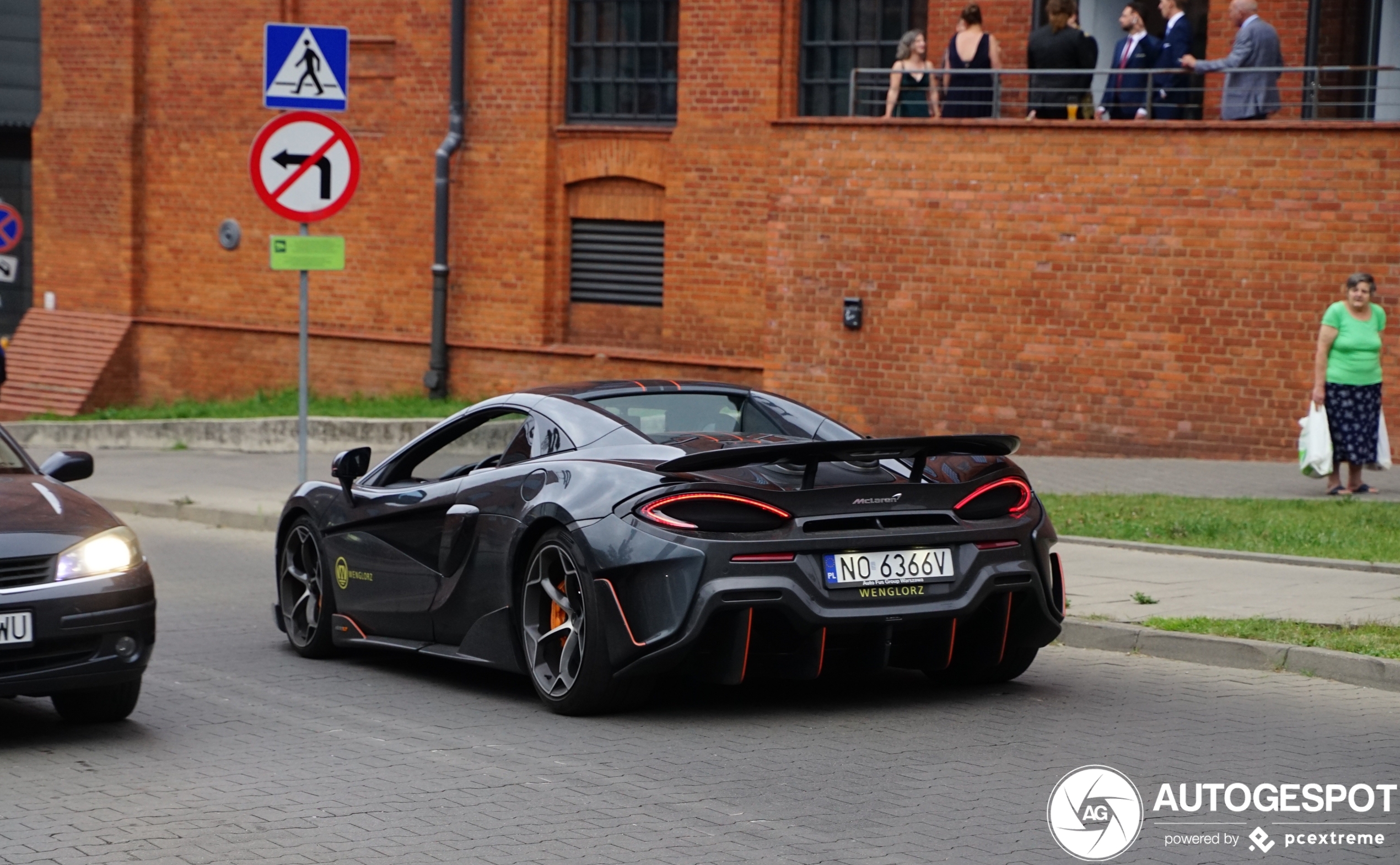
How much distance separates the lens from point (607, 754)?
6715mm

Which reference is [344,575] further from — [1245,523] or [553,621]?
[1245,523]

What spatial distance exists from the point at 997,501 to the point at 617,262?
1616cm

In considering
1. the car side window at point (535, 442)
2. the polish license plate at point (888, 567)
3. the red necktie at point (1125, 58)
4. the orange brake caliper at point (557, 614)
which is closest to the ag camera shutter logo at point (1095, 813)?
the polish license plate at point (888, 567)

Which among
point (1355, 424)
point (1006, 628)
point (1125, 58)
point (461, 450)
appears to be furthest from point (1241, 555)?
point (1125, 58)

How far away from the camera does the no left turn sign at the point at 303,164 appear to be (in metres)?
13.0

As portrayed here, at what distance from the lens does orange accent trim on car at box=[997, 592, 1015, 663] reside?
757 cm

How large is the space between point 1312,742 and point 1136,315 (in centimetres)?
1119

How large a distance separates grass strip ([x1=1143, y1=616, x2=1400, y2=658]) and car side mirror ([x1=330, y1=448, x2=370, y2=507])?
4.01 meters

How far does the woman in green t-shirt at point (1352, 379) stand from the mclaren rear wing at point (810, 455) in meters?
8.13

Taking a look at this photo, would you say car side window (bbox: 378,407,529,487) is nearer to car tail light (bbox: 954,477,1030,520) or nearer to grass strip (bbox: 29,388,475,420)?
car tail light (bbox: 954,477,1030,520)

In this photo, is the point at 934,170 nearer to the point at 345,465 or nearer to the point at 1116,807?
the point at 345,465

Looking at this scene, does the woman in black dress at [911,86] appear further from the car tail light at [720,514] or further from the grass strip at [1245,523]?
the car tail light at [720,514]

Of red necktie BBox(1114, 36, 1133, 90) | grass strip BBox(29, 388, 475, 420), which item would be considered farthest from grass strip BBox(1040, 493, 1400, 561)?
grass strip BBox(29, 388, 475, 420)

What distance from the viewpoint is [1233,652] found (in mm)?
8609
